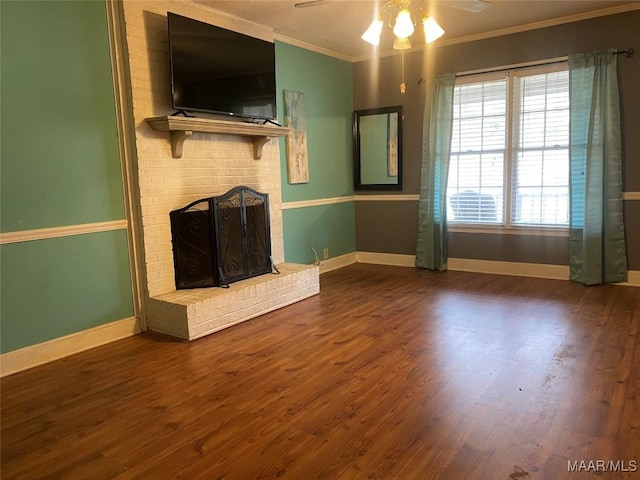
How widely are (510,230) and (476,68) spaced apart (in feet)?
5.93

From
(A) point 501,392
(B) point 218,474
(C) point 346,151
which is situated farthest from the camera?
(C) point 346,151

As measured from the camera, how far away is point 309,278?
453cm

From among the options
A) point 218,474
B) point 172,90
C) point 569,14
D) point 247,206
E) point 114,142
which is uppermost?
point 569,14

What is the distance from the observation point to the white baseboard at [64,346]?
2.95 m

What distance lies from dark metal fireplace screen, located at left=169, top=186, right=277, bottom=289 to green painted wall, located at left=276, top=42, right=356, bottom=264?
3.19 ft

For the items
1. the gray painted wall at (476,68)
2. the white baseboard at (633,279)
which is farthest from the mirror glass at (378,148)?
the white baseboard at (633,279)

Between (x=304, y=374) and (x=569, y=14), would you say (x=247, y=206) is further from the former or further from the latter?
(x=569, y=14)

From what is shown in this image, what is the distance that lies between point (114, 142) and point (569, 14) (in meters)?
4.29

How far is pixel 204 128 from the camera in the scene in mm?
3725

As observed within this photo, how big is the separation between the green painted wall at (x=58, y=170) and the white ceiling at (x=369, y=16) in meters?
1.23

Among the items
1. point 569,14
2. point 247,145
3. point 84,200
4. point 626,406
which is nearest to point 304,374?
point 626,406

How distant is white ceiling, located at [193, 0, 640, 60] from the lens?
404 cm

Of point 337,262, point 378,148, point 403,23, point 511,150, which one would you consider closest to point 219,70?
point 403,23

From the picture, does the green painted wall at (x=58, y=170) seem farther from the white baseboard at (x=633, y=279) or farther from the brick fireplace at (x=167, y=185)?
the white baseboard at (x=633, y=279)
